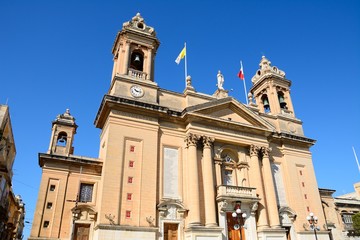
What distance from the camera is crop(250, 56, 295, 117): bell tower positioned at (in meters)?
32.6

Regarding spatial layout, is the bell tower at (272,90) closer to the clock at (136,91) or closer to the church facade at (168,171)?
the church facade at (168,171)

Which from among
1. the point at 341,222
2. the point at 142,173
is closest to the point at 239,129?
the point at 142,173

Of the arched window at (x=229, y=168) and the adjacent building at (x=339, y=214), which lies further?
the adjacent building at (x=339, y=214)

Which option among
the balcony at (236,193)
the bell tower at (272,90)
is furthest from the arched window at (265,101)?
the balcony at (236,193)

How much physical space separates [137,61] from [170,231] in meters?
15.1

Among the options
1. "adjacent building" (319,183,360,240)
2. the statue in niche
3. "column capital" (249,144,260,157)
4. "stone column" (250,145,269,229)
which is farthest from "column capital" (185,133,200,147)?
"adjacent building" (319,183,360,240)

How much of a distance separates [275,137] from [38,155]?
21543 millimetres

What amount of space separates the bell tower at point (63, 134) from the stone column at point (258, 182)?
1582cm

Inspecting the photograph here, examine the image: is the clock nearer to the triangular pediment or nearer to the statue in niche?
the triangular pediment

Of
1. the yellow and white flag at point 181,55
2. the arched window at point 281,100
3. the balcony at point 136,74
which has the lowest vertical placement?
the balcony at point 136,74

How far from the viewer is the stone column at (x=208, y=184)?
2119cm

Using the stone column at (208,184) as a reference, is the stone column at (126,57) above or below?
above

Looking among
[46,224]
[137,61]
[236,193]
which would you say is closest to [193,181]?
[236,193]

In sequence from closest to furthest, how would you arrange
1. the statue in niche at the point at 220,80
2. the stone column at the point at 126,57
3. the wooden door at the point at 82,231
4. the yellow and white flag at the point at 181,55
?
1. the wooden door at the point at 82,231
2. the stone column at the point at 126,57
3. the statue in niche at the point at 220,80
4. the yellow and white flag at the point at 181,55
